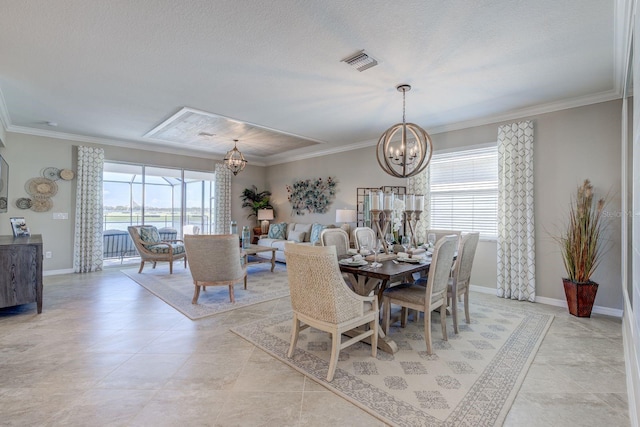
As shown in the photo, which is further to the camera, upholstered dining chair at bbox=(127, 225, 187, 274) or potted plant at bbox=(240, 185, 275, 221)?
potted plant at bbox=(240, 185, 275, 221)

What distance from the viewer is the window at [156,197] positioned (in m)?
6.64

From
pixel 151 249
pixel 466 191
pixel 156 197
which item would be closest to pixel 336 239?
pixel 466 191

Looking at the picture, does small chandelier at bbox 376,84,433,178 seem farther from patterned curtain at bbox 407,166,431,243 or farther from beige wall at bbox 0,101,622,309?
beige wall at bbox 0,101,622,309

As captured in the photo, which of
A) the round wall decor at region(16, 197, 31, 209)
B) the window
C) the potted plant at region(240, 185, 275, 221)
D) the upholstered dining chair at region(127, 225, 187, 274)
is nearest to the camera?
the round wall decor at region(16, 197, 31, 209)

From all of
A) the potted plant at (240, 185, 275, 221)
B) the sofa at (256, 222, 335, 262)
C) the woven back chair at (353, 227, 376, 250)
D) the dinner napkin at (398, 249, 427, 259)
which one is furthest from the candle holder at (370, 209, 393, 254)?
the potted plant at (240, 185, 275, 221)

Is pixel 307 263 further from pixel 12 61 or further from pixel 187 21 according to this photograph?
pixel 12 61

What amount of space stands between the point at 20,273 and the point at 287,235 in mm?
4814

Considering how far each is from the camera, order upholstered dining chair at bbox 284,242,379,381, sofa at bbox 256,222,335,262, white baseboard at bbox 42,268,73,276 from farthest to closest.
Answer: sofa at bbox 256,222,335,262 → white baseboard at bbox 42,268,73,276 → upholstered dining chair at bbox 284,242,379,381

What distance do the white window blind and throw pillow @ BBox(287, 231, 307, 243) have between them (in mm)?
2929

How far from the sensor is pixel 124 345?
2.74 meters

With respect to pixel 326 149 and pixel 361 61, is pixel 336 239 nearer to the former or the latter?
pixel 361 61

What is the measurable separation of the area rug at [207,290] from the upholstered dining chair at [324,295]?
1712mm

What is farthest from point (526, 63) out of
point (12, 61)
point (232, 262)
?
point (12, 61)

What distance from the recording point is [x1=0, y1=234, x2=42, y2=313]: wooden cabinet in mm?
3346
